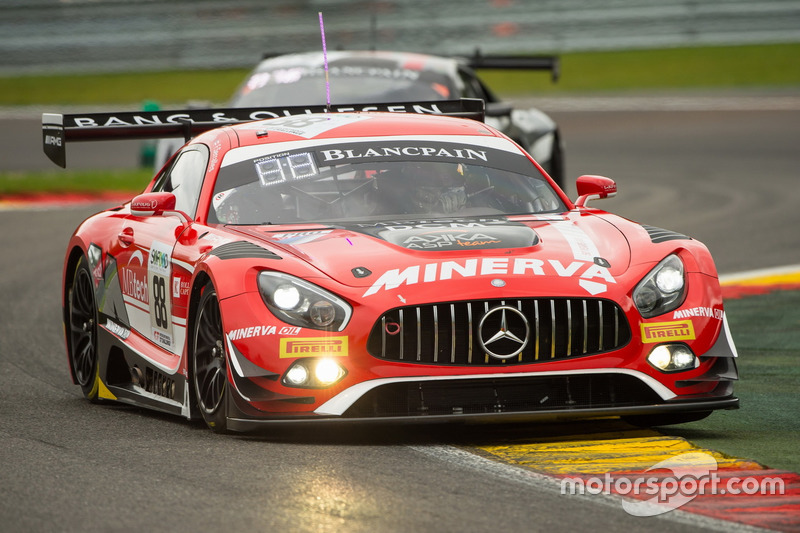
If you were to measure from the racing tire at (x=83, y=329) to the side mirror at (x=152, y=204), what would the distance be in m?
0.87

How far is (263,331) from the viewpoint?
5613 mm

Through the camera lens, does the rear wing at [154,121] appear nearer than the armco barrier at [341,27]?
Yes

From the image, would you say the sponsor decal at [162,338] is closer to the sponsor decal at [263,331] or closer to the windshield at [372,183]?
the windshield at [372,183]

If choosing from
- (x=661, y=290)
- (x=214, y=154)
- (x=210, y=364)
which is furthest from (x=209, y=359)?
(x=661, y=290)

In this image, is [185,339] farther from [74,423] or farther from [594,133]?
[594,133]

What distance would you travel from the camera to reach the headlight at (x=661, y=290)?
5.78m

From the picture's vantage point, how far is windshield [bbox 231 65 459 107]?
40.0 feet

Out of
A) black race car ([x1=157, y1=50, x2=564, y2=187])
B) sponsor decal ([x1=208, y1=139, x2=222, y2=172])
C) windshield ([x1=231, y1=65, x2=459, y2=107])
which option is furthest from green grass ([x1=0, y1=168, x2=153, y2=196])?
sponsor decal ([x1=208, y1=139, x2=222, y2=172])

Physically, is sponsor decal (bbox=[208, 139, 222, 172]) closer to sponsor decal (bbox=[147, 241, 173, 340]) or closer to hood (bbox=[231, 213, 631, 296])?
sponsor decal (bbox=[147, 241, 173, 340])

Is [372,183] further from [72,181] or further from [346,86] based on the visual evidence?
[72,181]

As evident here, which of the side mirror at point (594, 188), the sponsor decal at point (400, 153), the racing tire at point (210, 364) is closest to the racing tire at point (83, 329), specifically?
the racing tire at point (210, 364)

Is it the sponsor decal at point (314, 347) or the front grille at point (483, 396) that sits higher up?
the sponsor decal at point (314, 347)

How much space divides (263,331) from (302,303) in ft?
0.58

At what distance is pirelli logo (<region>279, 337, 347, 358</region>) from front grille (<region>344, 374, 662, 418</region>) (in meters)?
0.20
